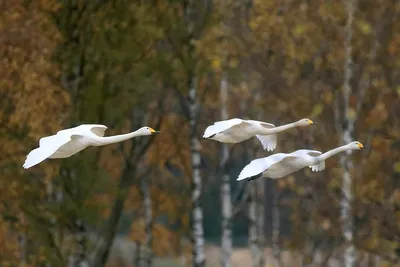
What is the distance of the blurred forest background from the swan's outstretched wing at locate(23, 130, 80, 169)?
7.44 meters

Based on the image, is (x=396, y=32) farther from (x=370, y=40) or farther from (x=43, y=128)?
(x=43, y=128)

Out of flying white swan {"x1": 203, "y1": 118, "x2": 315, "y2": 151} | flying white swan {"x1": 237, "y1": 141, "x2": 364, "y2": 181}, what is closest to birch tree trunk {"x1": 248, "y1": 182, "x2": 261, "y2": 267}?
flying white swan {"x1": 203, "y1": 118, "x2": 315, "y2": 151}

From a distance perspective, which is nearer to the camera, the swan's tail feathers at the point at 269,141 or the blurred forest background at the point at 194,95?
the swan's tail feathers at the point at 269,141

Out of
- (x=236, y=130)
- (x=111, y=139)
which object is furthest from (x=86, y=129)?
(x=236, y=130)

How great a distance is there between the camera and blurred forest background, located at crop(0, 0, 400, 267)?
54.1 ft

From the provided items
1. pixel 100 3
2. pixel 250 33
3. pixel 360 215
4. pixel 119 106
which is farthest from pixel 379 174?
pixel 100 3

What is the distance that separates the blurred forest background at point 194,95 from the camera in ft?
54.1

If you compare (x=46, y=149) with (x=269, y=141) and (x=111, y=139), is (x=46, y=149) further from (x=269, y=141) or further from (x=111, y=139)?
(x=269, y=141)

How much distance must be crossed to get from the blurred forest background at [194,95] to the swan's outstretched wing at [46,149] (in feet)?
24.4

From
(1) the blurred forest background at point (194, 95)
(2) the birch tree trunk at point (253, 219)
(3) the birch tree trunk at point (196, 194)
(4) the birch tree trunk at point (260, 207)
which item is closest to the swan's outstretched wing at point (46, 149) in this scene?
(1) the blurred forest background at point (194, 95)

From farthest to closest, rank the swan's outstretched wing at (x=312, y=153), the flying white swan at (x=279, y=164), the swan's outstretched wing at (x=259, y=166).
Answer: the swan's outstretched wing at (x=312, y=153)
the flying white swan at (x=279, y=164)
the swan's outstretched wing at (x=259, y=166)

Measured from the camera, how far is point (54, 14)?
17.5m

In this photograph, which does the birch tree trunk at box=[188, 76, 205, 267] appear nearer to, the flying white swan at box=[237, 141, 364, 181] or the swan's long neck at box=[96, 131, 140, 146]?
the flying white swan at box=[237, 141, 364, 181]

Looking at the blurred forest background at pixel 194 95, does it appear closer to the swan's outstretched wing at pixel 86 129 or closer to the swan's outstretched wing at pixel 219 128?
the swan's outstretched wing at pixel 86 129
